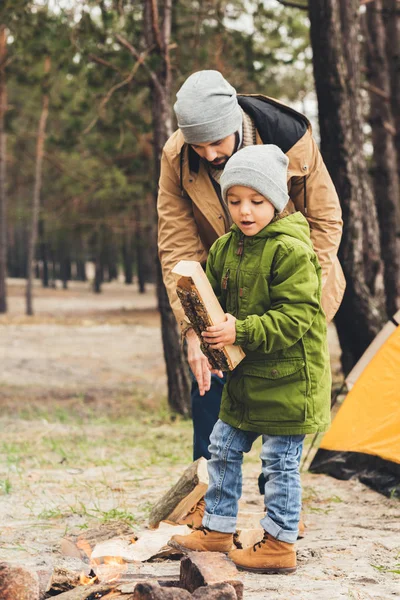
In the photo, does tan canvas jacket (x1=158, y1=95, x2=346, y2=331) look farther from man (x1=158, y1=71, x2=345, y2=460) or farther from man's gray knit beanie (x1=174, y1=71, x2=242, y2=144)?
man's gray knit beanie (x1=174, y1=71, x2=242, y2=144)

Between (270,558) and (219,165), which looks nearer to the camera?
(270,558)

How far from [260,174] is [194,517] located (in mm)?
1664

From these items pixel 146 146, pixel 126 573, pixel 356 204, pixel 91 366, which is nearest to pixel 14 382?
pixel 91 366

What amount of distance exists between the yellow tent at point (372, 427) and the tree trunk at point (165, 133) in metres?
2.91

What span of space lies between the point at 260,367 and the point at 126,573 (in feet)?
3.00

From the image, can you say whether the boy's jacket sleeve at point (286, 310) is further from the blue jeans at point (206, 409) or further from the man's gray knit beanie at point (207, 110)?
the blue jeans at point (206, 409)

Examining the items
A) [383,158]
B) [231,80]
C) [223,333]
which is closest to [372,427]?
[223,333]

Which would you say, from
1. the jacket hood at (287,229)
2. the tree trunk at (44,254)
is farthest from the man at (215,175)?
the tree trunk at (44,254)

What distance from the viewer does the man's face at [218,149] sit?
3281 millimetres

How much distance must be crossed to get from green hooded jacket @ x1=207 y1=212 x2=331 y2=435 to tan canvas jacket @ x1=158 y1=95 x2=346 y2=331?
421 millimetres

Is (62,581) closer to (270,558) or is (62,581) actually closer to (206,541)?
(206,541)

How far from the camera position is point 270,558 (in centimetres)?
311

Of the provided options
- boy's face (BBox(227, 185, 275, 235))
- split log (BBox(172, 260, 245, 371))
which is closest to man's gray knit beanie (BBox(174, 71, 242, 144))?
boy's face (BBox(227, 185, 275, 235))

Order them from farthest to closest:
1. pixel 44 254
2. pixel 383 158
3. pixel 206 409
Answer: pixel 44 254, pixel 383 158, pixel 206 409
